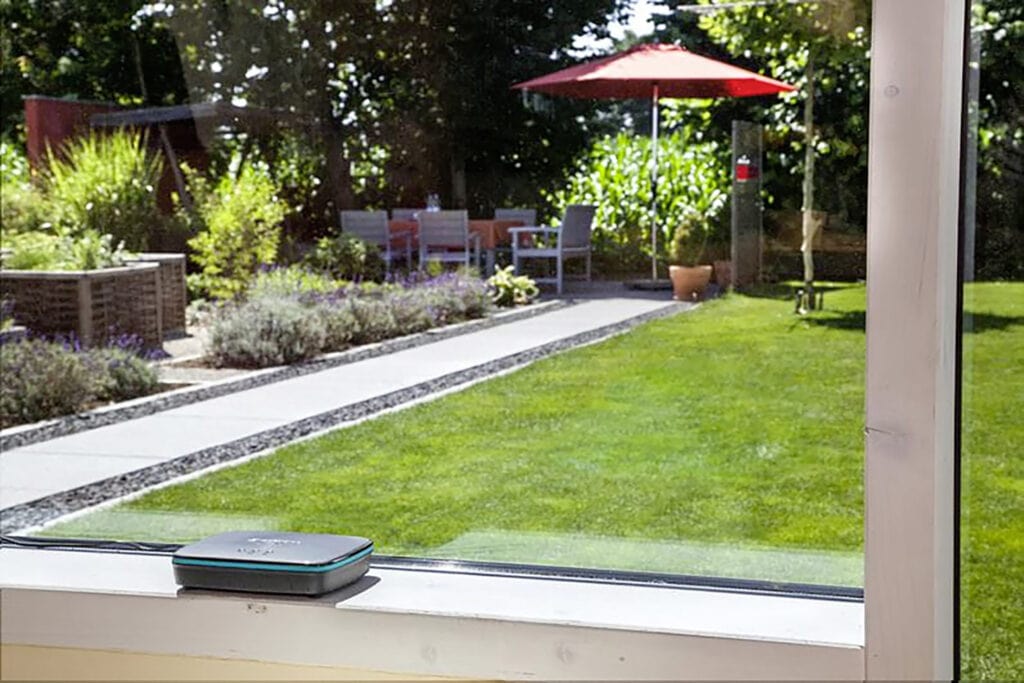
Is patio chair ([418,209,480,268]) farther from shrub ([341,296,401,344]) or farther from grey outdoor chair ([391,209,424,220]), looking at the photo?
shrub ([341,296,401,344])

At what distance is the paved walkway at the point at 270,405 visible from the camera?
2.23m

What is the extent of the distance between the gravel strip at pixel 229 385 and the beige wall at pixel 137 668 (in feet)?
2.03

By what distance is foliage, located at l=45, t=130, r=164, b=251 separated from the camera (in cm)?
240

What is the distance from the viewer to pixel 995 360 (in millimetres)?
1621

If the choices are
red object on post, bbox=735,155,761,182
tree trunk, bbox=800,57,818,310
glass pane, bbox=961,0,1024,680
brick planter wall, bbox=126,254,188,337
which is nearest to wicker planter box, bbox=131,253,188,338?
brick planter wall, bbox=126,254,188,337

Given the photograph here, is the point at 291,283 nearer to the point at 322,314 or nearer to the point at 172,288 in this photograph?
the point at 322,314

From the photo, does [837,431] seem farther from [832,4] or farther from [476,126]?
[476,126]

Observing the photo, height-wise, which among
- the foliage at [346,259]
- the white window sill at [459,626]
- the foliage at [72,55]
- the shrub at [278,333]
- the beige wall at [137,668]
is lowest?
the beige wall at [137,668]

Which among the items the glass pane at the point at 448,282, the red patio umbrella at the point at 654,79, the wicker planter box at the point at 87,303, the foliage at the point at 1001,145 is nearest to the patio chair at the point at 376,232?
the glass pane at the point at 448,282

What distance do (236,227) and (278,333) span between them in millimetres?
214

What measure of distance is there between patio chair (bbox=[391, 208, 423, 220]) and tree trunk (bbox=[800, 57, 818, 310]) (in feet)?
2.23

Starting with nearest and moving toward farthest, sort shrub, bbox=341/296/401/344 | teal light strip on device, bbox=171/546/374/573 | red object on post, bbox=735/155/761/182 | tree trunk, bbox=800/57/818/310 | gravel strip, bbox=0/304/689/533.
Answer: teal light strip on device, bbox=171/546/374/573, tree trunk, bbox=800/57/818/310, red object on post, bbox=735/155/761/182, gravel strip, bbox=0/304/689/533, shrub, bbox=341/296/401/344

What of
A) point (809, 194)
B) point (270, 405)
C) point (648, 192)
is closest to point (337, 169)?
point (270, 405)

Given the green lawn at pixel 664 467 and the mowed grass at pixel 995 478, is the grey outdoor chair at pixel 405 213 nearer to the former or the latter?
the green lawn at pixel 664 467
